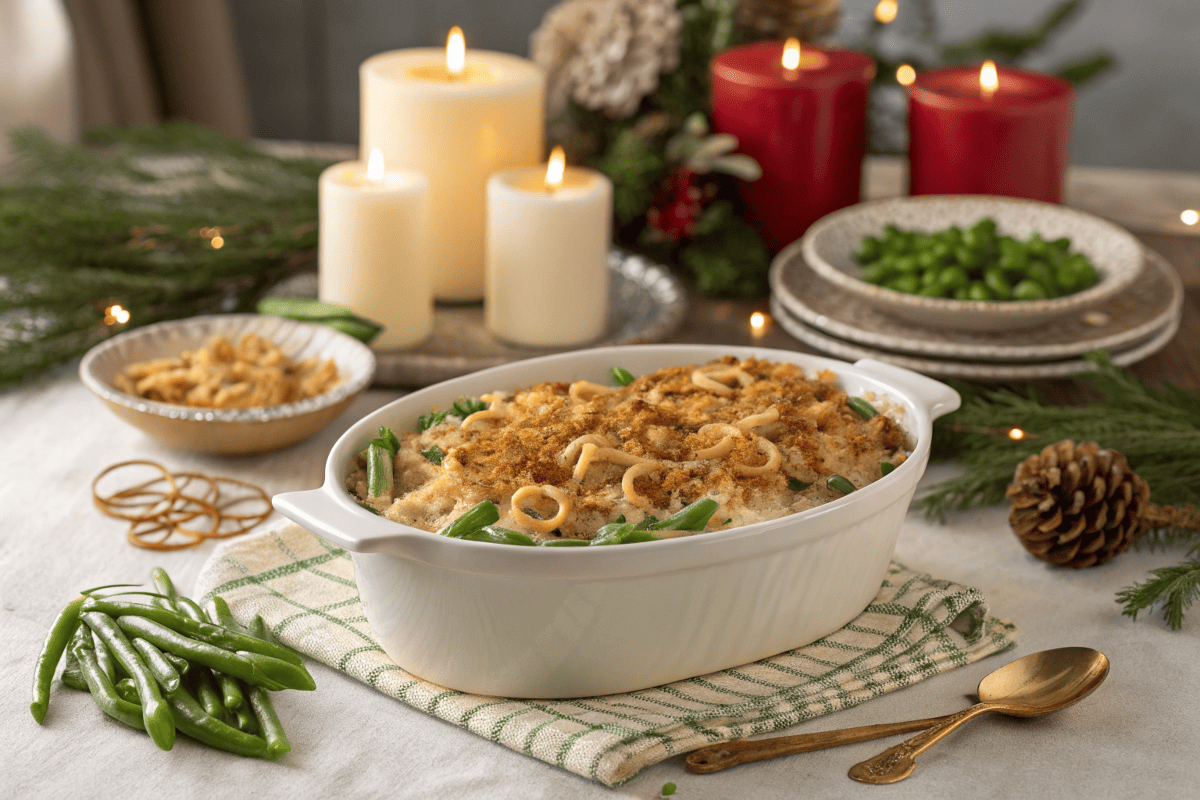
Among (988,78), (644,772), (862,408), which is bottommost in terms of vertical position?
(644,772)

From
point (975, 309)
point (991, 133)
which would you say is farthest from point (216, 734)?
point (991, 133)

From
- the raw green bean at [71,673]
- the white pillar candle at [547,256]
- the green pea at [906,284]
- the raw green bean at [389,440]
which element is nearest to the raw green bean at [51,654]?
the raw green bean at [71,673]

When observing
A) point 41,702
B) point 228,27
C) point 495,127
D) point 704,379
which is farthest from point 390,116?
point 228,27

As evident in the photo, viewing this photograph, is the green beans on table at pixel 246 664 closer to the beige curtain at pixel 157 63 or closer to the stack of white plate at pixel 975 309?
the stack of white plate at pixel 975 309

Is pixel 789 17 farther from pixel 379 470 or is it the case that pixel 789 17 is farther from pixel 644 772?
pixel 644 772

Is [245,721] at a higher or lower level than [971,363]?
lower

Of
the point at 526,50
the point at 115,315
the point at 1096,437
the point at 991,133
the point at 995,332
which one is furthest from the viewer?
the point at 526,50

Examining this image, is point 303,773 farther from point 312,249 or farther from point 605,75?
point 605,75

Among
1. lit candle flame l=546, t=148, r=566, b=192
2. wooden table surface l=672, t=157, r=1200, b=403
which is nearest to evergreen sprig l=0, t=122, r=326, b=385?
lit candle flame l=546, t=148, r=566, b=192
